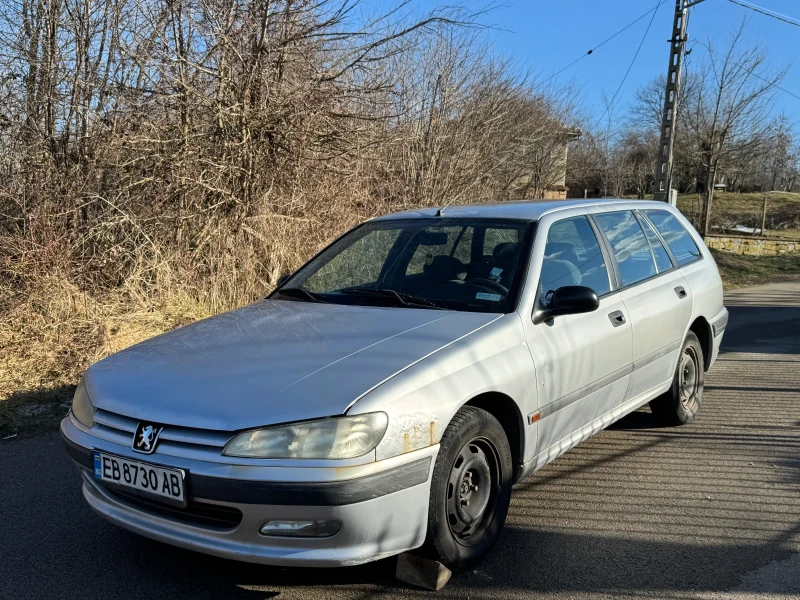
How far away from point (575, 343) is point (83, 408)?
8.23ft

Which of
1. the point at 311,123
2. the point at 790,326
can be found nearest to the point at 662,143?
the point at 790,326

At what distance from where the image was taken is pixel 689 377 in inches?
209

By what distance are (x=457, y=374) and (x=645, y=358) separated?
6.66 feet

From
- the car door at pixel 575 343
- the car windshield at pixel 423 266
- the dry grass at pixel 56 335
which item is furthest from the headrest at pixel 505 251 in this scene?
the dry grass at pixel 56 335

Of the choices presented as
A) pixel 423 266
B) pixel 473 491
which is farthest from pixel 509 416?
pixel 423 266

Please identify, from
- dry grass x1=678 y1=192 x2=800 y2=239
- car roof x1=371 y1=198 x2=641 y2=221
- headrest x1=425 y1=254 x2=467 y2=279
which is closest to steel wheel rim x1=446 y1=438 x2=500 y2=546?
headrest x1=425 y1=254 x2=467 y2=279

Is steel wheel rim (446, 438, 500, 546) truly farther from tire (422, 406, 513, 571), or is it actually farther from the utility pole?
the utility pole

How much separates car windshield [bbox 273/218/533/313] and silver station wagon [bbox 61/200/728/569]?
0.04 ft

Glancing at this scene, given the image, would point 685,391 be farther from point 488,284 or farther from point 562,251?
point 488,284

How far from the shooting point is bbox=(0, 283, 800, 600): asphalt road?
9.80ft

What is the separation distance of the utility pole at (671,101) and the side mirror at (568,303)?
11.8 m

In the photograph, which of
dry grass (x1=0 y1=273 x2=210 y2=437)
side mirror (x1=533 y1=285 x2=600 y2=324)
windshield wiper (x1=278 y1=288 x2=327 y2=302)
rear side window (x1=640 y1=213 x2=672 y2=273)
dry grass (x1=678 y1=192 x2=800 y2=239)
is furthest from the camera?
dry grass (x1=678 y1=192 x2=800 y2=239)

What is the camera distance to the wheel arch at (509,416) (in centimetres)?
321

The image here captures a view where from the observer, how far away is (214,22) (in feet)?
28.7
